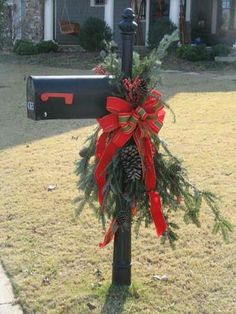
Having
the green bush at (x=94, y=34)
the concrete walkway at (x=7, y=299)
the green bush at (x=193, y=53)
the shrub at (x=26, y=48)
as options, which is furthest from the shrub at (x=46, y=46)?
the concrete walkway at (x=7, y=299)

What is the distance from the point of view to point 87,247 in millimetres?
4477

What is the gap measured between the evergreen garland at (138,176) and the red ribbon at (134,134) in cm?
4

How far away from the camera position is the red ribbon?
3.33 m

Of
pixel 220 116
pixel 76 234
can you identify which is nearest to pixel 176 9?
pixel 220 116

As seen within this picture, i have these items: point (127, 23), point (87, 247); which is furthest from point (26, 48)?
point (127, 23)

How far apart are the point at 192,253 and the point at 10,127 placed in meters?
5.55

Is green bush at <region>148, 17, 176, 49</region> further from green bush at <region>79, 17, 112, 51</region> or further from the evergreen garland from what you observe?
the evergreen garland

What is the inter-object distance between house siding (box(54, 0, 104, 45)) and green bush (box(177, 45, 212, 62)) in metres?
6.43

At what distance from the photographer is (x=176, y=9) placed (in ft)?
66.8

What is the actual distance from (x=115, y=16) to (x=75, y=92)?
20713 mm

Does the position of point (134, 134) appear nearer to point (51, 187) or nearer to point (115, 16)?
point (51, 187)

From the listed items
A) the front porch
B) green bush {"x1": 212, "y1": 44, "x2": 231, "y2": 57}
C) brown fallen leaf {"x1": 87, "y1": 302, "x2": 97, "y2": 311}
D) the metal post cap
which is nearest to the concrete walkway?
brown fallen leaf {"x1": 87, "y1": 302, "x2": 97, "y2": 311}

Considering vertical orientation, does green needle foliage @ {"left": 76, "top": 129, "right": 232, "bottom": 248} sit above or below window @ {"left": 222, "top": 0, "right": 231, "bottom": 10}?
below

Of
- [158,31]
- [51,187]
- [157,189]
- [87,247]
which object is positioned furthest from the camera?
[158,31]
